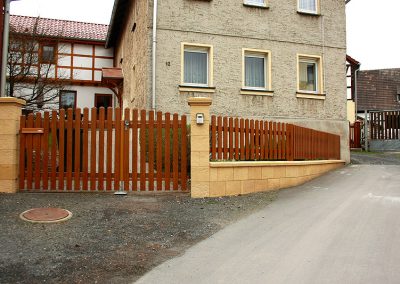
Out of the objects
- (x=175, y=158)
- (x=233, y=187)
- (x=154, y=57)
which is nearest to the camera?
(x=175, y=158)

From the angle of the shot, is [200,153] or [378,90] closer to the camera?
[200,153]

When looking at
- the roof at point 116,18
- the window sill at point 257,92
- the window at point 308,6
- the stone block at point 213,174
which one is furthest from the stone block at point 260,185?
the roof at point 116,18

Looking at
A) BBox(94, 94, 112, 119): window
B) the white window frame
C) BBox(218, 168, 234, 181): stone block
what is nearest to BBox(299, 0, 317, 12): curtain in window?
the white window frame

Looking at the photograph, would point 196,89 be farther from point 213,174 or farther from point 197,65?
point 213,174

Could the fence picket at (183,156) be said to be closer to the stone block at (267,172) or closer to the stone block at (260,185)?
the stone block at (260,185)

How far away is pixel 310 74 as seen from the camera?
14891 millimetres

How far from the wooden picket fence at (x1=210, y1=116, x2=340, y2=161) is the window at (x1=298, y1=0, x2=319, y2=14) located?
6.12m

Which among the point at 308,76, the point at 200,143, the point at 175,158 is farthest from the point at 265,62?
the point at 175,158

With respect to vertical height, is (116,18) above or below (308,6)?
above

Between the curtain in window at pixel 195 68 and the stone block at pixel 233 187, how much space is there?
234 inches

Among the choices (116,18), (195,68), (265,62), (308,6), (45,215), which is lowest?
(45,215)

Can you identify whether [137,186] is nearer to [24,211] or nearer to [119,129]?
[119,129]

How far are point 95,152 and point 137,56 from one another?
7821 mm

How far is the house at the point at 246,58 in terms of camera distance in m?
12.5
